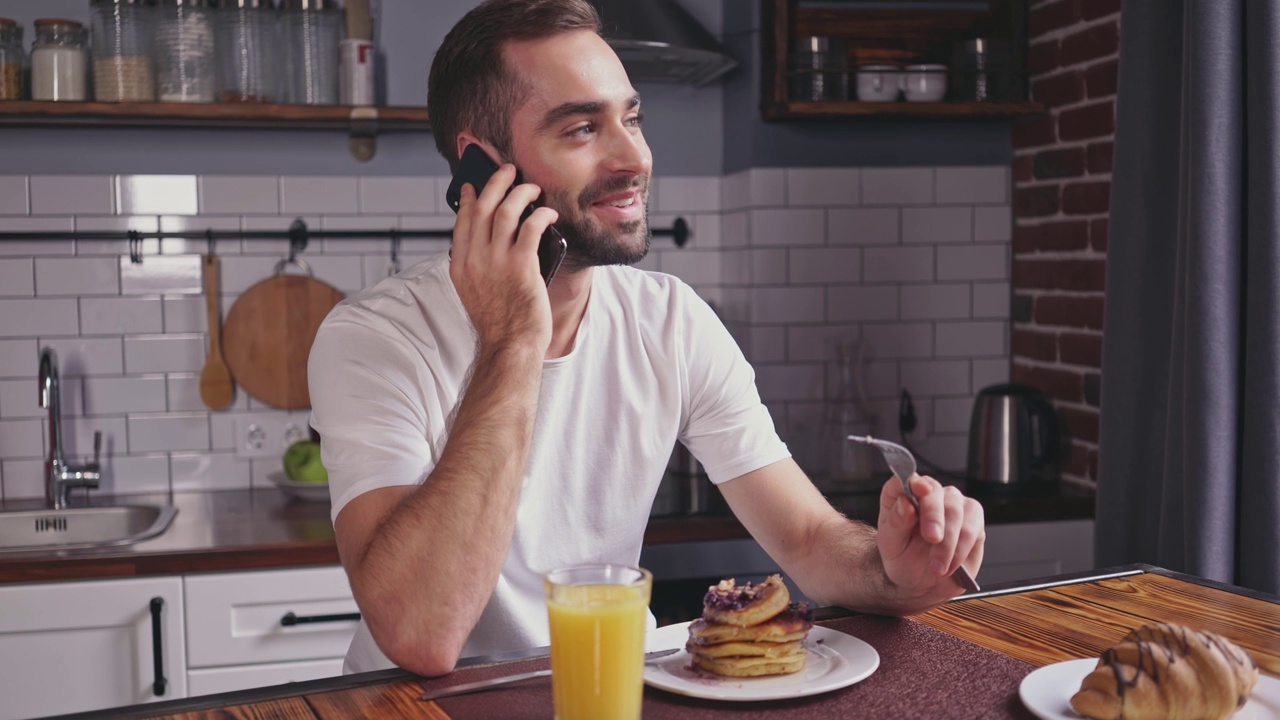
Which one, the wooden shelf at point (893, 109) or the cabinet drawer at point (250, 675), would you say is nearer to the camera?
the cabinet drawer at point (250, 675)

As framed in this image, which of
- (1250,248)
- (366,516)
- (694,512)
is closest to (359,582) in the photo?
(366,516)

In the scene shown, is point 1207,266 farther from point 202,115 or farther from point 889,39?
point 202,115

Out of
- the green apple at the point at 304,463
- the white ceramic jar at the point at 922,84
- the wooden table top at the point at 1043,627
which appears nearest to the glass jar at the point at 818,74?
the white ceramic jar at the point at 922,84

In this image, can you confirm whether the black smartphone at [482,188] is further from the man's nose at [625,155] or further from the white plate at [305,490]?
the white plate at [305,490]

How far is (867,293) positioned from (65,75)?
1.83 metres

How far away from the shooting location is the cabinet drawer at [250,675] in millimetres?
2264

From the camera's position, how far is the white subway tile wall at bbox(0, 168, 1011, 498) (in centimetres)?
275

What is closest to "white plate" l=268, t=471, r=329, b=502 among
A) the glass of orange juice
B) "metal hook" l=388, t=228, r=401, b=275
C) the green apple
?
the green apple

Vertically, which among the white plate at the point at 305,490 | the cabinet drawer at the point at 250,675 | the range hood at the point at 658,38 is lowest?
the cabinet drawer at the point at 250,675

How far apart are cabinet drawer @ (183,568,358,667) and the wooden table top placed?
1219 millimetres

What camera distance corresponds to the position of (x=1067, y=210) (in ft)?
9.13

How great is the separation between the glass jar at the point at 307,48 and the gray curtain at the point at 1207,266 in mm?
1636

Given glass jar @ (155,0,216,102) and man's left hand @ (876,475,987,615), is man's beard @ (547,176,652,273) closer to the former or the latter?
man's left hand @ (876,475,987,615)

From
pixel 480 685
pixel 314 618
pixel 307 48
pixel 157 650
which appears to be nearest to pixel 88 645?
pixel 157 650
